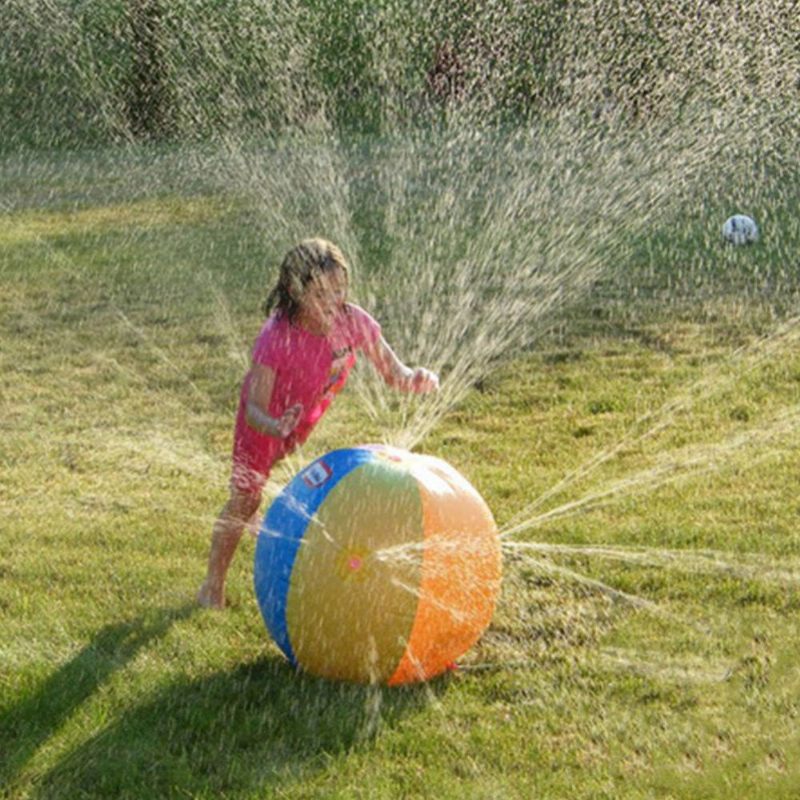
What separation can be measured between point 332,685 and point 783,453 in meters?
2.76

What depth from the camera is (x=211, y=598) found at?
4555mm

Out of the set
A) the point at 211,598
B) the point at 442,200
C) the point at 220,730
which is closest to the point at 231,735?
the point at 220,730

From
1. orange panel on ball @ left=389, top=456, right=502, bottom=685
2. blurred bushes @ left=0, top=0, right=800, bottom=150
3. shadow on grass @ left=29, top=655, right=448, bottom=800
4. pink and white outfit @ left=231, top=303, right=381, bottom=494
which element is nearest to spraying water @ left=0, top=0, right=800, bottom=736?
blurred bushes @ left=0, top=0, right=800, bottom=150

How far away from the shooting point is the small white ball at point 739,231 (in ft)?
31.7

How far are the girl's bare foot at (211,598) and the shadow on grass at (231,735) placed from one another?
0.48 m

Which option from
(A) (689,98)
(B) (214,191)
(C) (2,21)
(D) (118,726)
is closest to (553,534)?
(D) (118,726)

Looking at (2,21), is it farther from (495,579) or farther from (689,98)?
(495,579)

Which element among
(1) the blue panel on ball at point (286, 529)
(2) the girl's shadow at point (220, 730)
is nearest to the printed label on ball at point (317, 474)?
(1) the blue panel on ball at point (286, 529)

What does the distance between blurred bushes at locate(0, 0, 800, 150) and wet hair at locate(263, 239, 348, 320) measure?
9387mm

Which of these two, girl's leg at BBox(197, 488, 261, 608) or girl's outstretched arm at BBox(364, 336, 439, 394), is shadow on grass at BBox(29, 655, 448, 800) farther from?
girl's outstretched arm at BBox(364, 336, 439, 394)

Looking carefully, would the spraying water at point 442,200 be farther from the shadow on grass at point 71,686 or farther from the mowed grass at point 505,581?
the shadow on grass at point 71,686

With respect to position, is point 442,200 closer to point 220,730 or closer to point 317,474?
point 317,474

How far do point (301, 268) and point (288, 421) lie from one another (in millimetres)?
461

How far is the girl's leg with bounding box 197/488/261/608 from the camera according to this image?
454cm
